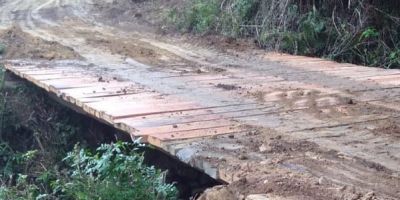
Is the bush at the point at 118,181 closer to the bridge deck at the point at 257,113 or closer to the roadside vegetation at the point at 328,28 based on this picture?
the bridge deck at the point at 257,113

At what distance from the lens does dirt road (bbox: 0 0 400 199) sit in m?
3.30

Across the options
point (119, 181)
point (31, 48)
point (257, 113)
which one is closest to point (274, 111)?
point (257, 113)

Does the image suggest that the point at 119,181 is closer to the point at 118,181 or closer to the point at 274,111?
the point at 118,181

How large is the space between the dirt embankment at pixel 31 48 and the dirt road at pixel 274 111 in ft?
0.40

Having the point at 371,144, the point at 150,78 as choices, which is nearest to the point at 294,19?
the point at 150,78

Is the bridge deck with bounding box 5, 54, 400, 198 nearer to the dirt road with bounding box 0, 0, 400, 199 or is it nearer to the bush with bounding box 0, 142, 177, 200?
the dirt road with bounding box 0, 0, 400, 199

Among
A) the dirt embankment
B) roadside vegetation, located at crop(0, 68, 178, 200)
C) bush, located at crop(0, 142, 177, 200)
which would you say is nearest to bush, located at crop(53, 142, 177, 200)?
bush, located at crop(0, 142, 177, 200)

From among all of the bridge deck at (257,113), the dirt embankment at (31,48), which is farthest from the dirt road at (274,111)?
the dirt embankment at (31,48)

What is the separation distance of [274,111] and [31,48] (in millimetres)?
4959

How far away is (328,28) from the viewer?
27.3 feet

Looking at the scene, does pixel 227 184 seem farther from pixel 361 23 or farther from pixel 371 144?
pixel 361 23

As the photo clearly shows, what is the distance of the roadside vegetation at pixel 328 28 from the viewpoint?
7.95 m

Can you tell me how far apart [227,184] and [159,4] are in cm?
1061

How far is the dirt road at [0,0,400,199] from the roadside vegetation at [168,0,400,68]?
1.77 feet
